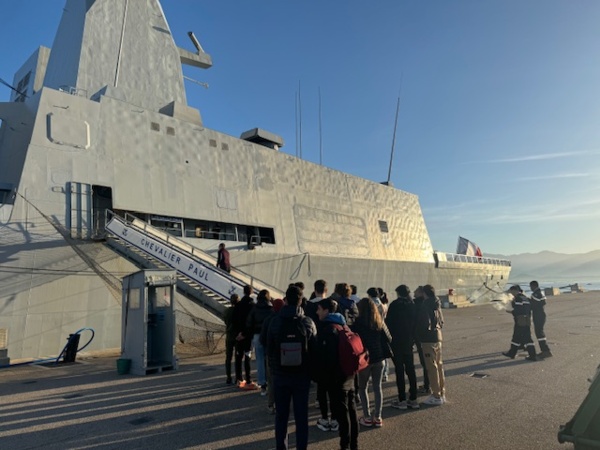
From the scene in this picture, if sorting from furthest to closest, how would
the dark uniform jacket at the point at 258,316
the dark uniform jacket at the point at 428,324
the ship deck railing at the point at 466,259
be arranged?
the ship deck railing at the point at 466,259, the dark uniform jacket at the point at 258,316, the dark uniform jacket at the point at 428,324

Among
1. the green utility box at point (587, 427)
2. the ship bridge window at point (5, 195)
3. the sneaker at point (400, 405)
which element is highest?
the ship bridge window at point (5, 195)

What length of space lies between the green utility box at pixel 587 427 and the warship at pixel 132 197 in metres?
7.53

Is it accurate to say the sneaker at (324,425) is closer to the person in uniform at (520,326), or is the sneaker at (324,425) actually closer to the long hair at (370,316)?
the long hair at (370,316)

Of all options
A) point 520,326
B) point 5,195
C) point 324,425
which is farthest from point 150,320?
point 520,326

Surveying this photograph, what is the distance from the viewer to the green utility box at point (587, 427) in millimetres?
2539

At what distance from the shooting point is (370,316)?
15.2 feet

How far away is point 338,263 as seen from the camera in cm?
1917

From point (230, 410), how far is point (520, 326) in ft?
20.8

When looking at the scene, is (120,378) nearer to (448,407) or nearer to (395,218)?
(448,407)

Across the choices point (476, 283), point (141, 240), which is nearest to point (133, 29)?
point (141, 240)

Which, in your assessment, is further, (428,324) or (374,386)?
(428,324)

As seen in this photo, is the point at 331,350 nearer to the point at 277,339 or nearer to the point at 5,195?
the point at 277,339

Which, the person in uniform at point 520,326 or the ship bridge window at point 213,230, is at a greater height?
the ship bridge window at point 213,230

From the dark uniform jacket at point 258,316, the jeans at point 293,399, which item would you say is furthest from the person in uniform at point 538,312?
the jeans at point 293,399
